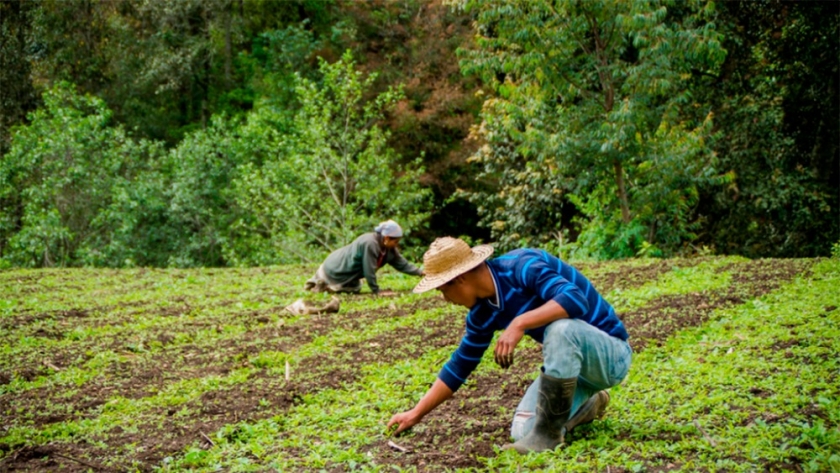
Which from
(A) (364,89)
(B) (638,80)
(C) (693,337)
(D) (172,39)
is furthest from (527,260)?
(D) (172,39)

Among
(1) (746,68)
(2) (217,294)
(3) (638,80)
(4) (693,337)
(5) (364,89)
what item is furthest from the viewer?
(5) (364,89)

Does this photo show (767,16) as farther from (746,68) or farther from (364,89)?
(364,89)

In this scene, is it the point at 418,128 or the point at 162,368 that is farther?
the point at 418,128

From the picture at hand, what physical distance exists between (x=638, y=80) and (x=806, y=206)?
4.36 metres

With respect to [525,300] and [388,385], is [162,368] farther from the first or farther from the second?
[525,300]

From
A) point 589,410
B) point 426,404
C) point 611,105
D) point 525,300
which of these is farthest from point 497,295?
point 611,105

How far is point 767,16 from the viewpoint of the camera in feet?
50.9

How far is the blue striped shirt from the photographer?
3.62 metres

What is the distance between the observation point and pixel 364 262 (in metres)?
10.5

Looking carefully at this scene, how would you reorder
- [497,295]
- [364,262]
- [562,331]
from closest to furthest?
[562,331]
[497,295]
[364,262]

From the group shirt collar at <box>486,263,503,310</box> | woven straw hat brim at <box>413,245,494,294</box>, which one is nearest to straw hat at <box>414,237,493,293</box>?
woven straw hat brim at <box>413,245,494,294</box>

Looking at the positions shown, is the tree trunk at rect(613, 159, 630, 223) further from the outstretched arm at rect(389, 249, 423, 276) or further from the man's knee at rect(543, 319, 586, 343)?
the man's knee at rect(543, 319, 586, 343)

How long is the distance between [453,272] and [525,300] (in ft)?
1.27

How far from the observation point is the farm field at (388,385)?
3.95 metres
